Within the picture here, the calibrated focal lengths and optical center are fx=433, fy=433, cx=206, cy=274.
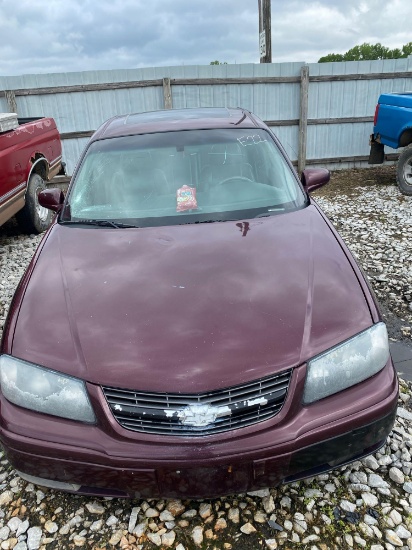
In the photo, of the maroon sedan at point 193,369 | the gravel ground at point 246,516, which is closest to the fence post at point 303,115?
the maroon sedan at point 193,369

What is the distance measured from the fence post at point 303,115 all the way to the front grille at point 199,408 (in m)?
8.22

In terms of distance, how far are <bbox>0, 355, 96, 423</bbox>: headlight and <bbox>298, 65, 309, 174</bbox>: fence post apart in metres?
8.39

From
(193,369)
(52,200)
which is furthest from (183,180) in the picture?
(193,369)

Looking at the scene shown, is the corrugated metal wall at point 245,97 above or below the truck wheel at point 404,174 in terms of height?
above

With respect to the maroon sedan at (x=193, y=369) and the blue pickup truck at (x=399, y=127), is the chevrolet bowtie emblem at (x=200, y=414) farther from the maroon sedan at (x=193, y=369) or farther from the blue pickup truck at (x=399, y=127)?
the blue pickup truck at (x=399, y=127)

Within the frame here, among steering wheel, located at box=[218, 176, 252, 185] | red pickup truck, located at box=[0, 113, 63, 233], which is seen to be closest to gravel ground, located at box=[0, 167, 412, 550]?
steering wheel, located at box=[218, 176, 252, 185]

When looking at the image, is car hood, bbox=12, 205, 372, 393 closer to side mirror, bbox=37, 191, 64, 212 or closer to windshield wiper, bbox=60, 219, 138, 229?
windshield wiper, bbox=60, 219, 138, 229

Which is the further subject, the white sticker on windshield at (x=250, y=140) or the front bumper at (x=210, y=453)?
the white sticker on windshield at (x=250, y=140)

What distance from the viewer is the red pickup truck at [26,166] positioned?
197 inches

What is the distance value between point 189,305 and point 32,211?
4658mm

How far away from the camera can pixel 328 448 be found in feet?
5.49

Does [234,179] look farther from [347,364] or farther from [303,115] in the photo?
[303,115]

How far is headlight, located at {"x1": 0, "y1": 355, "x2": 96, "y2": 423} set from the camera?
1662 millimetres

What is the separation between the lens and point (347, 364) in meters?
1.73
